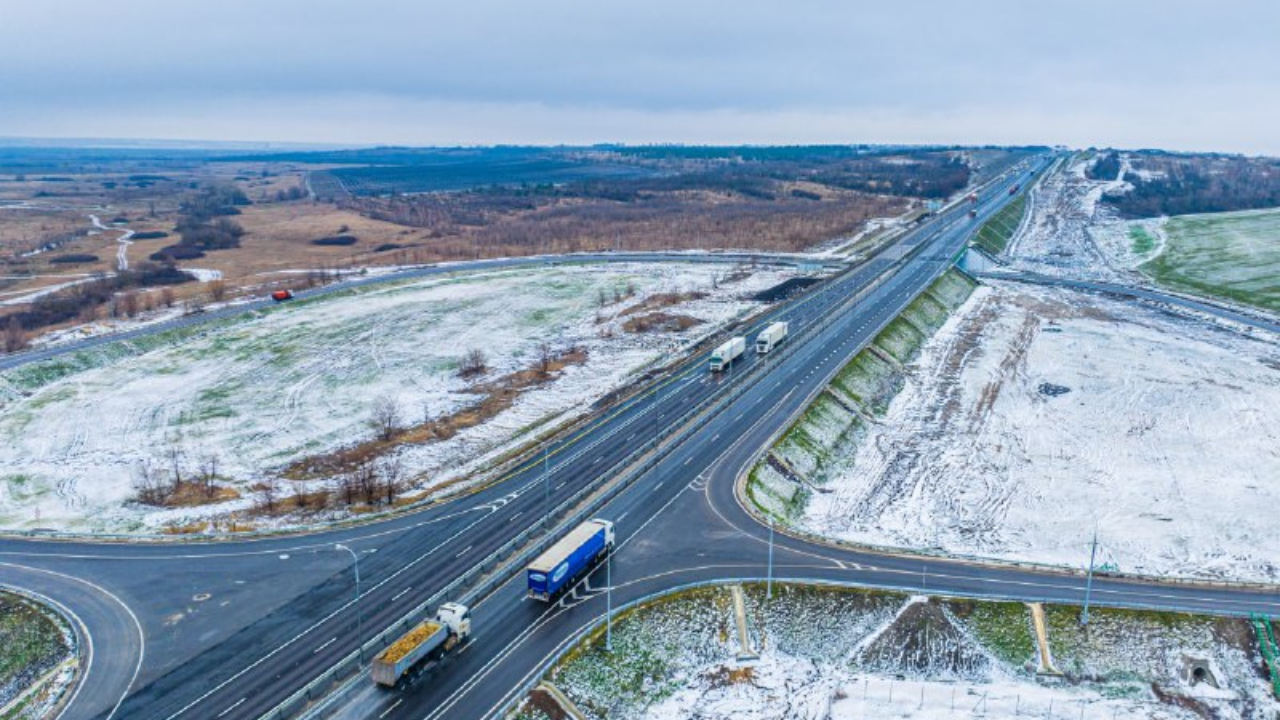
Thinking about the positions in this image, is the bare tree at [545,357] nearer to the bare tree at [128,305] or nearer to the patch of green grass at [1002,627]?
the patch of green grass at [1002,627]

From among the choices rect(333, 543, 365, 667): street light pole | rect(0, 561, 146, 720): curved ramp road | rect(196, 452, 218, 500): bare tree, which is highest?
rect(333, 543, 365, 667): street light pole

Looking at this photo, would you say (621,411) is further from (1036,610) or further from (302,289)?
(302,289)

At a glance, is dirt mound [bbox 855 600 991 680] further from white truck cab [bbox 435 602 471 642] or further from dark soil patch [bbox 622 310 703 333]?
dark soil patch [bbox 622 310 703 333]

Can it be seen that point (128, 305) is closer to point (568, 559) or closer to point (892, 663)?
point (568, 559)

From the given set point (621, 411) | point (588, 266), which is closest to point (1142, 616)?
point (621, 411)

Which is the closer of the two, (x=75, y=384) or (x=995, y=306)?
(x=75, y=384)

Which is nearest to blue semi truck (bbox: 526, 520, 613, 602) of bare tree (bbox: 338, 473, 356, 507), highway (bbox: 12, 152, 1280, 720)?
highway (bbox: 12, 152, 1280, 720)
